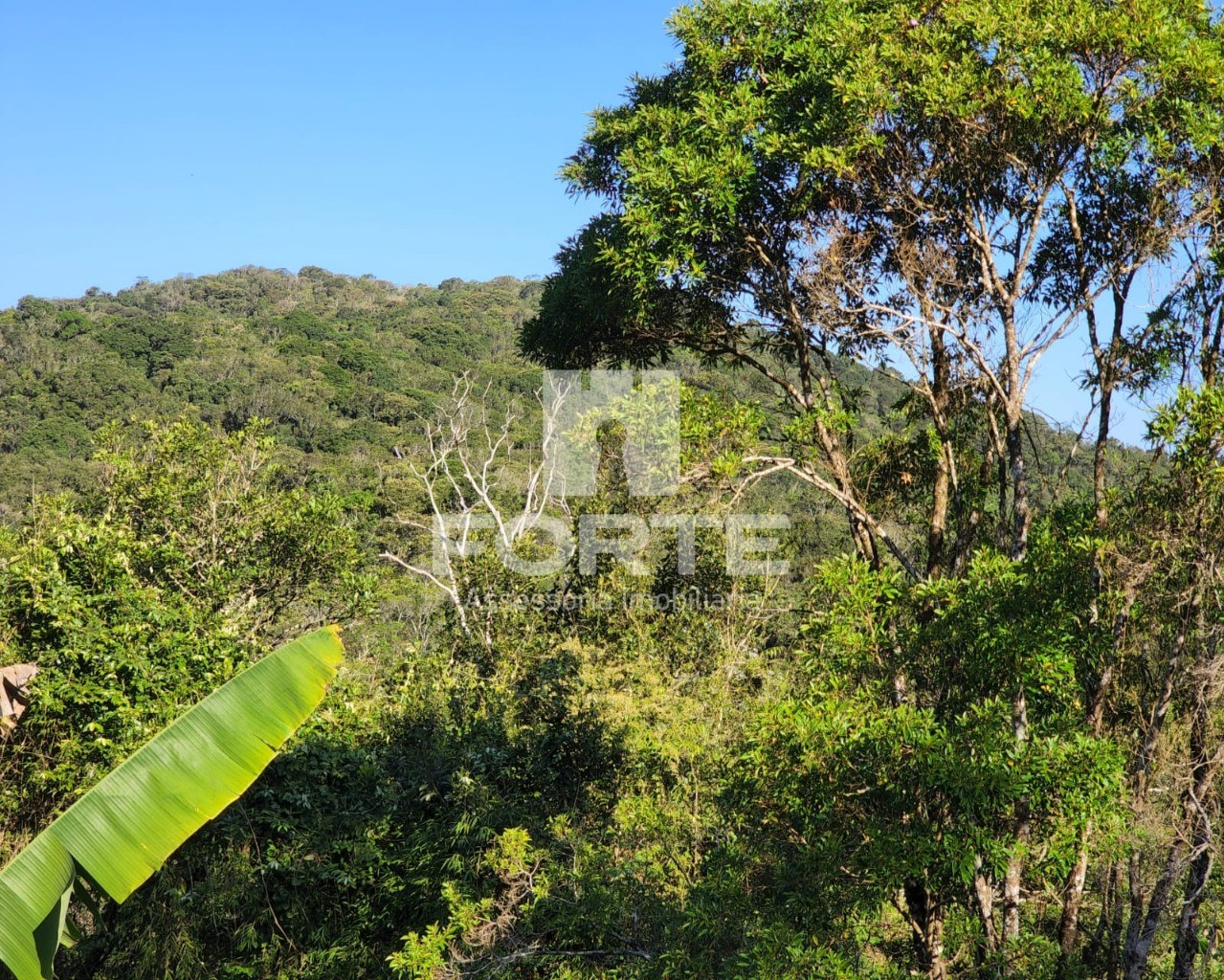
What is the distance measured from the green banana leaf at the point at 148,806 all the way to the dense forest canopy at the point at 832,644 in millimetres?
1042

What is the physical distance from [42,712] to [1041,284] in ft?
26.5

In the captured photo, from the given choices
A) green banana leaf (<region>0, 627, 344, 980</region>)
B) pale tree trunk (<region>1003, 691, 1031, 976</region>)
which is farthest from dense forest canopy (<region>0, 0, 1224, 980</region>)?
green banana leaf (<region>0, 627, 344, 980</region>)

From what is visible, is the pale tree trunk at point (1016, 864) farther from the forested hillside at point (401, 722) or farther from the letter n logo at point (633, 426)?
the letter n logo at point (633, 426)

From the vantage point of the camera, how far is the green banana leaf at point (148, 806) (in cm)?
313

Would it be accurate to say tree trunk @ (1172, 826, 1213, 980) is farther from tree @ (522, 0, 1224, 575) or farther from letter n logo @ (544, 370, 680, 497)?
letter n logo @ (544, 370, 680, 497)

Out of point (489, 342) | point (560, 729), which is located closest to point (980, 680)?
point (560, 729)

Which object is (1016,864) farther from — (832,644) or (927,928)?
(832,644)

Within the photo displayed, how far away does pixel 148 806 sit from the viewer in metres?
3.31

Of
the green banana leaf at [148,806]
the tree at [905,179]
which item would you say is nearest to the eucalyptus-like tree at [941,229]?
the tree at [905,179]

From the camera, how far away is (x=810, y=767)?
4.45m

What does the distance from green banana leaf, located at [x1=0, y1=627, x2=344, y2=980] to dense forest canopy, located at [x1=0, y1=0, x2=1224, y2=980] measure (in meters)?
1.04

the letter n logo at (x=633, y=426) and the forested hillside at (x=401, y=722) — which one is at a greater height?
the letter n logo at (x=633, y=426)

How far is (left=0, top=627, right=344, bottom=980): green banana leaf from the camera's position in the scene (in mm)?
3127

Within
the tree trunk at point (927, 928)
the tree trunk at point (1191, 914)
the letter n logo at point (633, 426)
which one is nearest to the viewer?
the tree trunk at point (927, 928)
